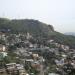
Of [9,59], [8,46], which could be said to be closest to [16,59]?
[9,59]

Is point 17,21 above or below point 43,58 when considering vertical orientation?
above

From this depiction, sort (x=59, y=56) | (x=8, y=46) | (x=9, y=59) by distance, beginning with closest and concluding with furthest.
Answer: (x=9, y=59) → (x=59, y=56) → (x=8, y=46)

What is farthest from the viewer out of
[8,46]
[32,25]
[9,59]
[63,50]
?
[32,25]

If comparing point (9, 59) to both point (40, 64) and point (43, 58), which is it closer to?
point (40, 64)

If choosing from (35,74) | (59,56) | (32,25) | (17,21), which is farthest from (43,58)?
(17,21)

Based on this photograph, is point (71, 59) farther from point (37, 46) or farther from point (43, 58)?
point (37, 46)

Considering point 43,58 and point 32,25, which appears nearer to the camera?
point 43,58
